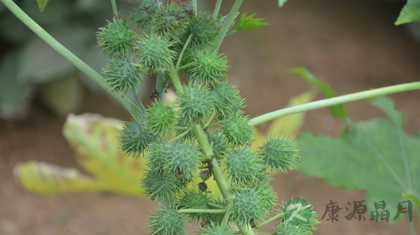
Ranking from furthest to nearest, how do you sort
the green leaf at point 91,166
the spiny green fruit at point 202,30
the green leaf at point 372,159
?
1. the green leaf at point 91,166
2. the green leaf at point 372,159
3. the spiny green fruit at point 202,30

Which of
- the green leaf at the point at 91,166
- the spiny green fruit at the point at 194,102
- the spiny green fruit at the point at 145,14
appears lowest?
the spiny green fruit at the point at 194,102

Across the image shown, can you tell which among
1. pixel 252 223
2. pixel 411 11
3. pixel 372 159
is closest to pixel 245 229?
pixel 252 223

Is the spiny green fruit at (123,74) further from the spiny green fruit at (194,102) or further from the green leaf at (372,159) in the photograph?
the green leaf at (372,159)

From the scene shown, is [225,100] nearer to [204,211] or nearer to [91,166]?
[204,211]

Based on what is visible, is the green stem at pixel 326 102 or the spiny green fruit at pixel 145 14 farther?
the green stem at pixel 326 102

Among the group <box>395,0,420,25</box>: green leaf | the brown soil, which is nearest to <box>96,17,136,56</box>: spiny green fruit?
<box>395,0,420,25</box>: green leaf

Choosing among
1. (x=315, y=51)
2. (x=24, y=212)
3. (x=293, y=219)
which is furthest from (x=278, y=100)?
(x=293, y=219)

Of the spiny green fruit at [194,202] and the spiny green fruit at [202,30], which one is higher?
the spiny green fruit at [202,30]

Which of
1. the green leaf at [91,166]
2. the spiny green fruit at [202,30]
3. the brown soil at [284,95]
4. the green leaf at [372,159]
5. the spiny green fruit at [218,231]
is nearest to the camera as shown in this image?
the spiny green fruit at [218,231]

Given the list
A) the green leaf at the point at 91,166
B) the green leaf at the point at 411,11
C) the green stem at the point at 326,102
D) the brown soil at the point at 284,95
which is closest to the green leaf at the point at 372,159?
the green stem at the point at 326,102
